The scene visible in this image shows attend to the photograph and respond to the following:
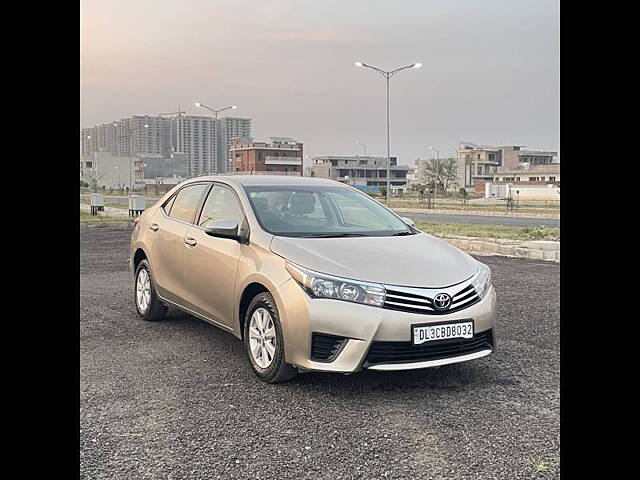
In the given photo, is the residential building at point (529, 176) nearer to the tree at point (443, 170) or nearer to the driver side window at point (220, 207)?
the tree at point (443, 170)

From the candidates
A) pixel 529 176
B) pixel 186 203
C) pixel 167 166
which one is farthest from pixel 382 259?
pixel 529 176

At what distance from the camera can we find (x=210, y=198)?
5.94 metres

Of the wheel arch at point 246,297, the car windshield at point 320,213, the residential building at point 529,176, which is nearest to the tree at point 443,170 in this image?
the residential building at point 529,176

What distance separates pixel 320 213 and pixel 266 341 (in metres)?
1.39

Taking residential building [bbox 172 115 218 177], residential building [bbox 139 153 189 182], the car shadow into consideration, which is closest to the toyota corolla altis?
the car shadow

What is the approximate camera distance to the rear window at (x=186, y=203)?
611 cm

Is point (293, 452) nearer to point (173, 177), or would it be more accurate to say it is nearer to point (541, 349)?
point (541, 349)

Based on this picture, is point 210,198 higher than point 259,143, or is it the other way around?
point 259,143

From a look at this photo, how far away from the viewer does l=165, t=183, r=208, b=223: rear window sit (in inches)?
241

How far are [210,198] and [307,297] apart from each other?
1989 millimetres

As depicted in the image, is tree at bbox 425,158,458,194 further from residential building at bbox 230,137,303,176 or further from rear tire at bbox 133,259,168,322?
rear tire at bbox 133,259,168,322
